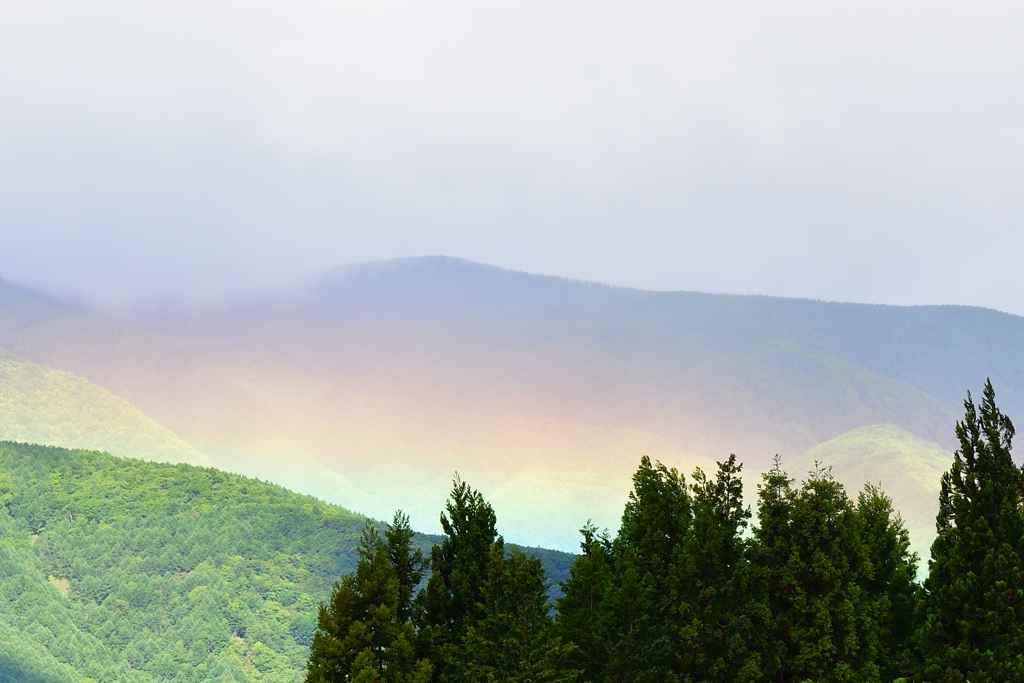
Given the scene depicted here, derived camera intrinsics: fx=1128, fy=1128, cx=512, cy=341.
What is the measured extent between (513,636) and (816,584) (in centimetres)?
1189

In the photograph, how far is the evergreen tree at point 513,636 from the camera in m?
43.3

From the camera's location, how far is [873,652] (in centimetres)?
4316

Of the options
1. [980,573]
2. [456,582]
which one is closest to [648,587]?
→ [456,582]

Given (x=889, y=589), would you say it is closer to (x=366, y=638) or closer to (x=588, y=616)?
(x=588, y=616)

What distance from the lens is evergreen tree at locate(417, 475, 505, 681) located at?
150ft

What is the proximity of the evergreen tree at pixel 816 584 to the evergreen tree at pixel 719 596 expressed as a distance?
0.84 metres

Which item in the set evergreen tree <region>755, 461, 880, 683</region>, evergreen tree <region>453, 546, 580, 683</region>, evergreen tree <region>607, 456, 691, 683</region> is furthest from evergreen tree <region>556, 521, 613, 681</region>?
evergreen tree <region>755, 461, 880, 683</region>

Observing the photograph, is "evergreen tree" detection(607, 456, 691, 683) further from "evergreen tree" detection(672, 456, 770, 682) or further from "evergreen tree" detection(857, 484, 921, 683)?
"evergreen tree" detection(857, 484, 921, 683)

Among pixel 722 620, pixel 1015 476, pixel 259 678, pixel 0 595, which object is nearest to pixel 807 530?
pixel 722 620

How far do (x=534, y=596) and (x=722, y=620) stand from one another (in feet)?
24.4

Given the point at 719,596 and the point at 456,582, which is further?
the point at 456,582

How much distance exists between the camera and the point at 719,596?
4481 centimetres

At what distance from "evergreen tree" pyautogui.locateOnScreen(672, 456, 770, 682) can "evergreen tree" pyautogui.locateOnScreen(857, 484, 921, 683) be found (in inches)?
201

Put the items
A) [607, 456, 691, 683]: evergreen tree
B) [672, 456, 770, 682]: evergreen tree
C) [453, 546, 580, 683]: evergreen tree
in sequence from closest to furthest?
[672, 456, 770, 682]: evergreen tree → [453, 546, 580, 683]: evergreen tree → [607, 456, 691, 683]: evergreen tree
